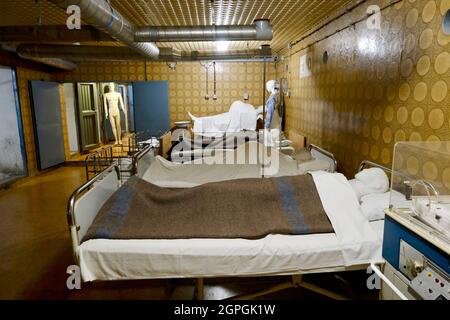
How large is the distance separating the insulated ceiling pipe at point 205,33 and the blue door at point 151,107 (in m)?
3.16

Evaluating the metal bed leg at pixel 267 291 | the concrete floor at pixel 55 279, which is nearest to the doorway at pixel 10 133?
the concrete floor at pixel 55 279

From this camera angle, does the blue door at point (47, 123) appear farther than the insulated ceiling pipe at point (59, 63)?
Yes

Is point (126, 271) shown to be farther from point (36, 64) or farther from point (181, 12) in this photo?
point (36, 64)

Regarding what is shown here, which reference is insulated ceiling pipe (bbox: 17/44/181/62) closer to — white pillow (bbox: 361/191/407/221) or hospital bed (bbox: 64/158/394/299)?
hospital bed (bbox: 64/158/394/299)

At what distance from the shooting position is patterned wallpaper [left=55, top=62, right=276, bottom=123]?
663 cm

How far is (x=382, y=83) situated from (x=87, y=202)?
2577mm

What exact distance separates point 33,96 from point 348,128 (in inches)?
212

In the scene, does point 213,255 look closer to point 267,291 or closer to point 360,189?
point 267,291

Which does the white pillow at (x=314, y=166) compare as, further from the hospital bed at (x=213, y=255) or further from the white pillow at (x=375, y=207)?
the hospital bed at (x=213, y=255)

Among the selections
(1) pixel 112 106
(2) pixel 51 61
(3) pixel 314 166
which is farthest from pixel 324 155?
(1) pixel 112 106

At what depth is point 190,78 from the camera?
22.2 ft

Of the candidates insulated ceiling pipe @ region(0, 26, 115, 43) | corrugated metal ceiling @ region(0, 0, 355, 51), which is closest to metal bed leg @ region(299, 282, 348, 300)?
corrugated metal ceiling @ region(0, 0, 355, 51)

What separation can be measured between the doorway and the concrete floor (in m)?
1.81

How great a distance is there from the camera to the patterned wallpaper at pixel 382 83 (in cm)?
205
